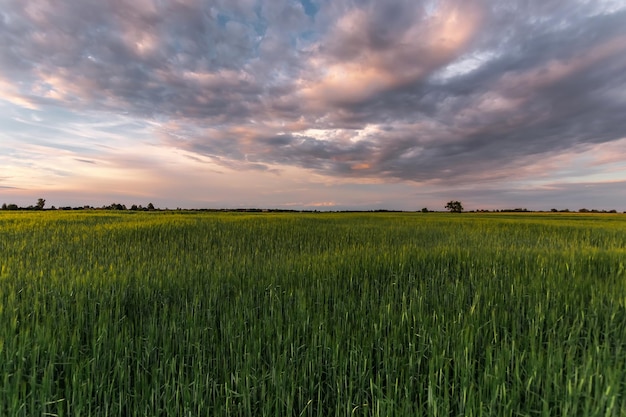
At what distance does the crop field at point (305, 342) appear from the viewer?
7.20 feet

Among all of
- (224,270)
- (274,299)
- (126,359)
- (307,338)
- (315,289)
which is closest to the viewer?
(126,359)

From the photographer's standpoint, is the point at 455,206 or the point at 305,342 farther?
the point at 455,206

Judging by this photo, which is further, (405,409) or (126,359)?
(126,359)

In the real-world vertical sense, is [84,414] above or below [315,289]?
below

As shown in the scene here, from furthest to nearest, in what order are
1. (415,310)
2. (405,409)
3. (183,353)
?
1. (415,310)
2. (183,353)
3. (405,409)

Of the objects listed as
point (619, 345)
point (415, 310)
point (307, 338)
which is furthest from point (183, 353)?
point (619, 345)

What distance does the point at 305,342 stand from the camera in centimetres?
298

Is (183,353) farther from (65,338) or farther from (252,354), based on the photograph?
(65,338)

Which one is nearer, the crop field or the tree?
the crop field

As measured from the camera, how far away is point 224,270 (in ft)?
18.2

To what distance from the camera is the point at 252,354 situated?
2670 mm

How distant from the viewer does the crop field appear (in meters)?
2.19

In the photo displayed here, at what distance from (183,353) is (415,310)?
2.66 metres

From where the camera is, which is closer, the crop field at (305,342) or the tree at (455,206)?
the crop field at (305,342)
